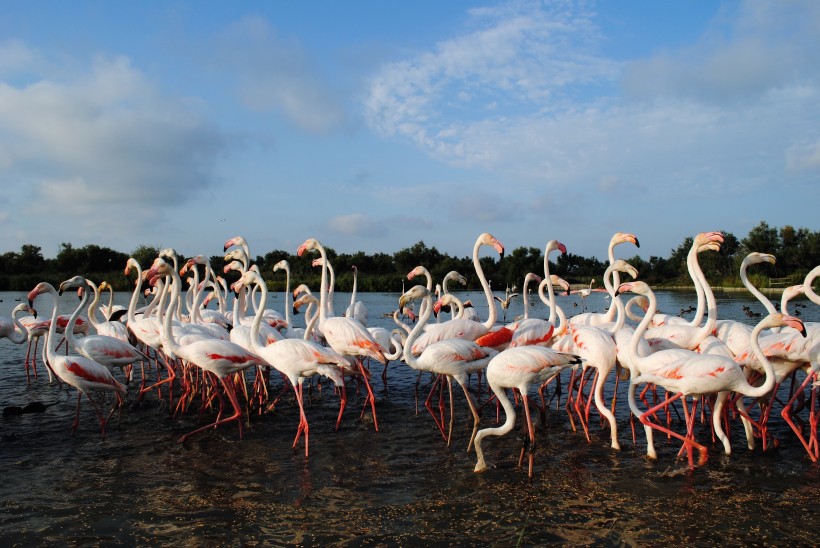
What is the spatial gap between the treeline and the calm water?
31770 millimetres

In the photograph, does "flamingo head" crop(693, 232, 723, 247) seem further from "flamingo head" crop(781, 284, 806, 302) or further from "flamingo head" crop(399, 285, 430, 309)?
"flamingo head" crop(399, 285, 430, 309)

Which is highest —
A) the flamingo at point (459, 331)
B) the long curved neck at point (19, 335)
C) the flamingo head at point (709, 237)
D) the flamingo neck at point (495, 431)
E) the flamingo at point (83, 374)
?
the flamingo head at point (709, 237)

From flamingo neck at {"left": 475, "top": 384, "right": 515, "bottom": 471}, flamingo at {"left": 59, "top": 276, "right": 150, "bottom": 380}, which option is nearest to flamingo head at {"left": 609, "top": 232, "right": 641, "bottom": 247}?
flamingo neck at {"left": 475, "top": 384, "right": 515, "bottom": 471}

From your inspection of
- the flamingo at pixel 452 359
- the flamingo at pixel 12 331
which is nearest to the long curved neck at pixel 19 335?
the flamingo at pixel 12 331

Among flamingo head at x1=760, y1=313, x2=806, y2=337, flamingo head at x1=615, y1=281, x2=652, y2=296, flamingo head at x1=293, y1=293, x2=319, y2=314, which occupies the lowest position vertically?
flamingo head at x1=760, y1=313, x2=806, y2=337

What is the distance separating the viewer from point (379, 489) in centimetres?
523

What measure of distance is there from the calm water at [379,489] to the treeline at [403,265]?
1251 inches

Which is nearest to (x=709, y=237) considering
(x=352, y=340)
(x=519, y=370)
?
→ (x=519, y=370)

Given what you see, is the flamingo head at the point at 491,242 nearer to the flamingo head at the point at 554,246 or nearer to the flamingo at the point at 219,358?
the flamingo head at the point at 554,246

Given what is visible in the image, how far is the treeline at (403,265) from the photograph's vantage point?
1706 inches

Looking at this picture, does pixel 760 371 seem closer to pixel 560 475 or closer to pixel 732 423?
pixel 732 423

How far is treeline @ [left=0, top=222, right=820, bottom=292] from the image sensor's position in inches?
1706

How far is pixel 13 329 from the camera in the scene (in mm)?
10375

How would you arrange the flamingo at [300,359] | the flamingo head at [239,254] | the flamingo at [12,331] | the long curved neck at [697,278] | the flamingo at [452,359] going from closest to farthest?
the flamingo at [452,359]
the flamingo at [300,359]
the long curved neck at [697,278]
the flamingo at [12,331]
the flamingo head at [239,254]
